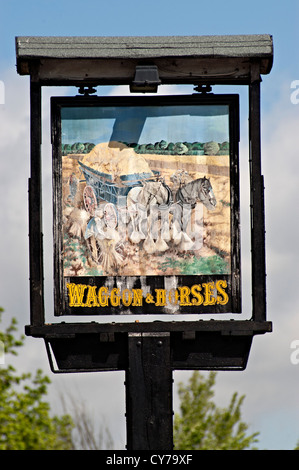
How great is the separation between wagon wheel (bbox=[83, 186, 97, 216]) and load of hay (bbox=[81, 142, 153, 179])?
293mm

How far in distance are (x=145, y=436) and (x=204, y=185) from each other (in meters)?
3.27

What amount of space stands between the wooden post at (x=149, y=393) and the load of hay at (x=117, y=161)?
212 cm

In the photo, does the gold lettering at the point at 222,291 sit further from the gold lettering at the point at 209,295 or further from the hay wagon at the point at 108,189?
the hay wagon at the point at 108,189

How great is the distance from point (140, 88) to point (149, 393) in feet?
12.8

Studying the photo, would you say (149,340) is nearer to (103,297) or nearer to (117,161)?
(103,297)

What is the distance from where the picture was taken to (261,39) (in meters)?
13.1

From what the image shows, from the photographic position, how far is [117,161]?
13.1m

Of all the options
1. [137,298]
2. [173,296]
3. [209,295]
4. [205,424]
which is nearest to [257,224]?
[209,295]

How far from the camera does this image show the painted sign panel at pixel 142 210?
13.0 meters

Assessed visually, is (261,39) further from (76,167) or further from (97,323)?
(97,323)

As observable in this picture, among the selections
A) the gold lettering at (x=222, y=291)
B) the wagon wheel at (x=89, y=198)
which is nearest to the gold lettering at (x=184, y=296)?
the gold lettering at (x=222, y=291)

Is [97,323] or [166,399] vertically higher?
[97,323]
